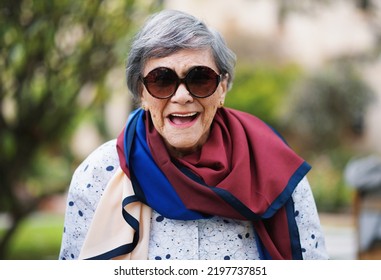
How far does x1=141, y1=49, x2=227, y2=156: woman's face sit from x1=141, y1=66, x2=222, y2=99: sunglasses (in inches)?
0.5

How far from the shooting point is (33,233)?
8.57 m

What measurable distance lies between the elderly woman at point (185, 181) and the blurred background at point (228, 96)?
2.32 metres

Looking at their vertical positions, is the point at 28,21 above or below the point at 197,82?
above

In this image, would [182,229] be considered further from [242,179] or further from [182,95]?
[182,95]

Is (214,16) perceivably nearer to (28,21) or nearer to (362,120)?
(362,120)

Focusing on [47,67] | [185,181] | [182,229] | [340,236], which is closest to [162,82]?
[185,181]

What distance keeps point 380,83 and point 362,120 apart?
68 cm

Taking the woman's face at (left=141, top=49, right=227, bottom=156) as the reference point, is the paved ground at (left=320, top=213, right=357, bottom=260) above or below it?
below

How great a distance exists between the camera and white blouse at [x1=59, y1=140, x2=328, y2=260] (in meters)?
2.27

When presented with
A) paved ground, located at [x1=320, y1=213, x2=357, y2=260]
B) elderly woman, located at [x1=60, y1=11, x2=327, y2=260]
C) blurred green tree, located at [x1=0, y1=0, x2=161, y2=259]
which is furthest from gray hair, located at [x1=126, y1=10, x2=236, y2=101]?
paved ground, located at [x1=320, y1=213, x2=357, y2=260]

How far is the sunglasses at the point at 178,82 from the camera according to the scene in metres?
2.18

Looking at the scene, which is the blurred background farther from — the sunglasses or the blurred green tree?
the sunglasses

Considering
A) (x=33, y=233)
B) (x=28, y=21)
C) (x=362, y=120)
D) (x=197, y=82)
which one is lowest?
(x=33, y=233)
